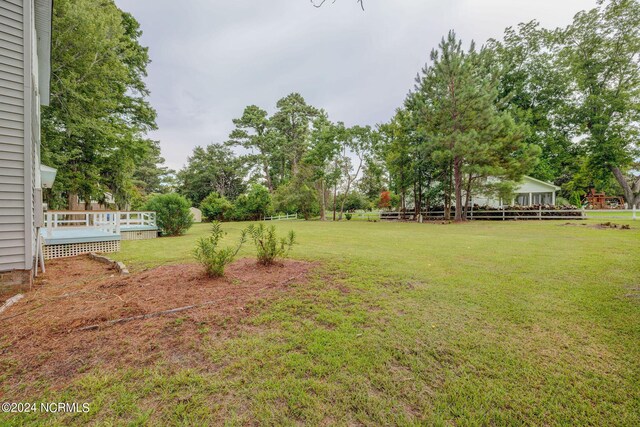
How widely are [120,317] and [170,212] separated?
10.6m

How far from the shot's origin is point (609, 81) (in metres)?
20.3

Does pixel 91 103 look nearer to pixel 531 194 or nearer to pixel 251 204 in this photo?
pixel 251 204

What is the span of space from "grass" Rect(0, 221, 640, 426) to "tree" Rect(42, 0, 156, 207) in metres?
13.2

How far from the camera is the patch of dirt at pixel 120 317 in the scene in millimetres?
2082

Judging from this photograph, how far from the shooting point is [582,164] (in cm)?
2189

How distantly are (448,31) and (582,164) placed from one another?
55.9 ft

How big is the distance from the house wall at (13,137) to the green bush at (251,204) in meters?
23.4

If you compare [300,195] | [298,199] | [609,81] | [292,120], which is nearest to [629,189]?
[609,81]

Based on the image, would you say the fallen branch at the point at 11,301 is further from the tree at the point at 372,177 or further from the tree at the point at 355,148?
the tree at the point at 372,177

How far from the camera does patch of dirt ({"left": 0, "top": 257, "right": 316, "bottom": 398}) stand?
2082 millimetres

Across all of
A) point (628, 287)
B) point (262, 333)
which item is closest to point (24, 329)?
point (262, 333)

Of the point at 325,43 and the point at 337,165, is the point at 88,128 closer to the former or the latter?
the point at 325,43

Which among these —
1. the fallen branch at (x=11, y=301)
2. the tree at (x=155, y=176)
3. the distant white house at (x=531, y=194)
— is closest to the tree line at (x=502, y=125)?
the distant white house at (x=531, y=194)

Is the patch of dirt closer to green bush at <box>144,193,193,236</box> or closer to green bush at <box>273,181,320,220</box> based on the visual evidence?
green bush at <box>144,193,193,236</box>
